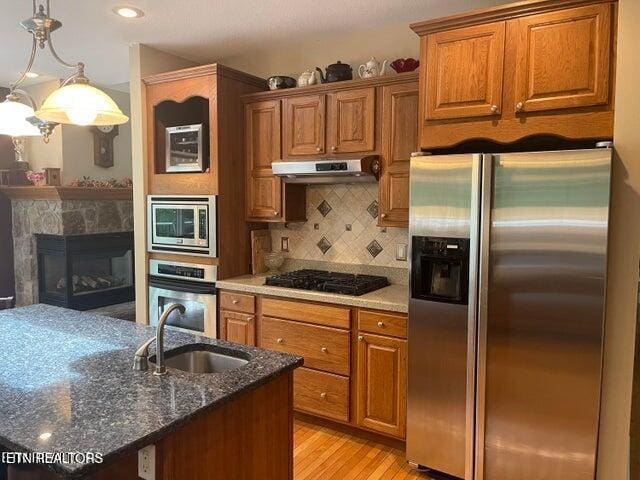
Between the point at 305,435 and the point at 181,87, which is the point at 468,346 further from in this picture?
the point at 181,87

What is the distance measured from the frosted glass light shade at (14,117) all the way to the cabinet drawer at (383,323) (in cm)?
195

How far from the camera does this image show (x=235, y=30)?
11.0 feet

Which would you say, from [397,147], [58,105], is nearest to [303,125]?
[397,147]

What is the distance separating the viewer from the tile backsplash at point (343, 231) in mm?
3404

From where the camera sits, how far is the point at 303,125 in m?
3.34

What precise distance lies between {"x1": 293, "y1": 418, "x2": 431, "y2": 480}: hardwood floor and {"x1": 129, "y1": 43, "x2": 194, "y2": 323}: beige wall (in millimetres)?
1696

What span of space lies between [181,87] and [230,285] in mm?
1494

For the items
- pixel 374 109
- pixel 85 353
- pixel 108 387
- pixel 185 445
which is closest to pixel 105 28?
pixel 374 109

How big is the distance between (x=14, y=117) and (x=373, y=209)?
2.17 metres

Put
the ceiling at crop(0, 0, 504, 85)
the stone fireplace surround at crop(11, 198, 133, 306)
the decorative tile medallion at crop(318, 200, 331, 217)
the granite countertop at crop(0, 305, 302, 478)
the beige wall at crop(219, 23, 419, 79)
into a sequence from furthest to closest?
1. the stone fireplace surround at crop(11, 198, 133, 306)
2. the decorative tile medallion at crop(318, 200, 331, 217)
3. the beige wall at crop(219, 23, 419, 79)
4. the ceiling at crop(0, 0, 504, 85)
5. the granite countertop at crop(0, 305, 302, 478)

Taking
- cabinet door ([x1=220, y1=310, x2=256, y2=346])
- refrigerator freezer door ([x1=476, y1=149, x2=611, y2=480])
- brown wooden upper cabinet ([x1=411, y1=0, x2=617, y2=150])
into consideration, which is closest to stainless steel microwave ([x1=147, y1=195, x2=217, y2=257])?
cabinet door ([x1=220, y1=310, x2=256, y2=346])

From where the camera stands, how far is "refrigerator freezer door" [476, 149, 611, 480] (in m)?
2.12

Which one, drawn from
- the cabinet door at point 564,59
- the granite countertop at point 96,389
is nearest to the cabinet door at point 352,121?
the cabinet door at point 564,59

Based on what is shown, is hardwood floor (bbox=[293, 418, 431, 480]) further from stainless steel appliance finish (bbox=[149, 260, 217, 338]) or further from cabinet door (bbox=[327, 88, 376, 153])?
cabinet door (bbox=[327, 88, 376, 153])
